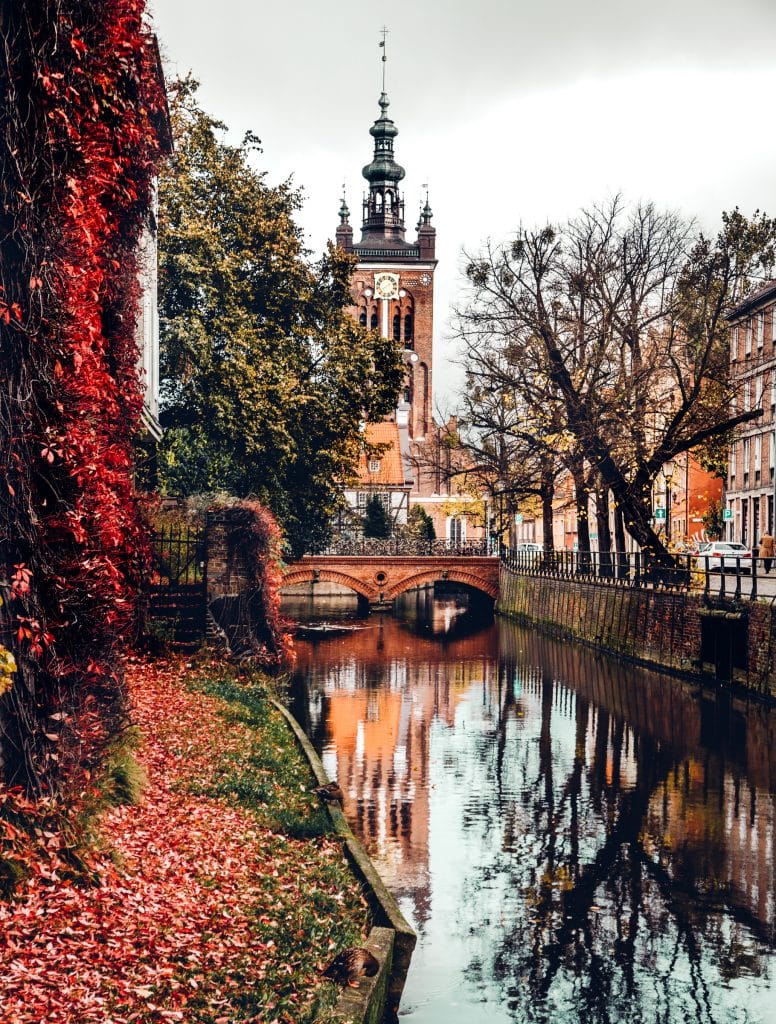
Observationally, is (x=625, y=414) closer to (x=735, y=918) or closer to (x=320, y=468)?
(x=320, y=468)

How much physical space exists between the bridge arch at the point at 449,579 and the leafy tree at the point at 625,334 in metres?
20.5

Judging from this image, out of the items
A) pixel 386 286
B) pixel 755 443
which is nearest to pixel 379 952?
pixel 755 443

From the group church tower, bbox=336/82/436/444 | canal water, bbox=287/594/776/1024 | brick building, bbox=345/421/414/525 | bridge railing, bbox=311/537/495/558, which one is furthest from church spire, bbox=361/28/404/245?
canal water, bbox=287/594/776/1024

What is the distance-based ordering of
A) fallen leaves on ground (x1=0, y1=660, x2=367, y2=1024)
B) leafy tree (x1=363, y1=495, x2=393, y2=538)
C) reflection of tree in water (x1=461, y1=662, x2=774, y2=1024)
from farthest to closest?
leafy tree (x1=363, y1=495, x2=393, y2=538) → reflection of tree in water (x1=461, y1=662, x2=774, y2=1024) → fallen leaves on ground (x1=0, y1=660, x2=367, y2=1024)

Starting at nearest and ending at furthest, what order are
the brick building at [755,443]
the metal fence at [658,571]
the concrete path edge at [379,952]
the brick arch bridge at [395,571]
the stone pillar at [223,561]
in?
the concrete path edge at [379,952]
the stone pillar at [223,561]
the metal fence at [658,571]
the brick building at [755,443]
the brick arch bridge at [395,571]

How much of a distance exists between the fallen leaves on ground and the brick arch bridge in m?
44.4

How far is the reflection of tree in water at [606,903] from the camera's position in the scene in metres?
9.67

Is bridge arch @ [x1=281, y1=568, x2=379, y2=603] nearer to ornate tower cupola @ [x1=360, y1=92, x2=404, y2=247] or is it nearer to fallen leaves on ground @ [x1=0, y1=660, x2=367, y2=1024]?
fallen leaves on ground @ [x1=0, y1=660, x2=367, y2=1024]

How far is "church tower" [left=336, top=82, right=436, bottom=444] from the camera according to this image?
98.1m

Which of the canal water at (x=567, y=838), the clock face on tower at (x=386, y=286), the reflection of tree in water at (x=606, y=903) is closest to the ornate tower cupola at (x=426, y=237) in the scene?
the clock face on tower at (x=386, y=286)

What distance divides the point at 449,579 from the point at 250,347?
2713 cm

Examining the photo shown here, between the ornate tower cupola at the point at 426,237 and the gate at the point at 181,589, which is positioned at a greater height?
the ornate tower cupola at the point at 426,237

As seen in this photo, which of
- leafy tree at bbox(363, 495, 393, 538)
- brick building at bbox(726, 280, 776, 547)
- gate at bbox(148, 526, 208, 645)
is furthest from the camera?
leafy tree at bbox(363, 495, 393, 538)

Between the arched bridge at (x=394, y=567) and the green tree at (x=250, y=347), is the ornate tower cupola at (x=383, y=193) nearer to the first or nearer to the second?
the arched bridge at (x=394, y=567)
